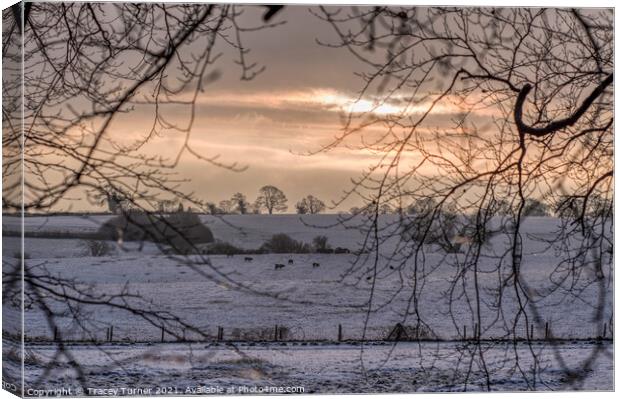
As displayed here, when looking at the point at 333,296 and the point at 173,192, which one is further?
the point at 333,296

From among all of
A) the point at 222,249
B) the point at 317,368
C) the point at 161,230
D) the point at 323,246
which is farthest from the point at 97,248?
the point at 317,368

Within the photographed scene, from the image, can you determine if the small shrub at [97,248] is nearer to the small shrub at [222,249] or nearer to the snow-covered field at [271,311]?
the snow-covered field at [271,311]

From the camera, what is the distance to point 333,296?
7.96m

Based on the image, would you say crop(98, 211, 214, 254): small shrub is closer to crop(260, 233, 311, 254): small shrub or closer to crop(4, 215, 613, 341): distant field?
crop(4, 215, 613, 341): distant field

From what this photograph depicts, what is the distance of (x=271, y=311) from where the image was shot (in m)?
7.95

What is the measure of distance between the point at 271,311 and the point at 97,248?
1037 mm

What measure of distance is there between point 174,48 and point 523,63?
205cm

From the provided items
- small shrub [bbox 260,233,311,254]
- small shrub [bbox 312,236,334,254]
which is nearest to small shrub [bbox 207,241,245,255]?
small shrub [bbox 260,233,311,254]

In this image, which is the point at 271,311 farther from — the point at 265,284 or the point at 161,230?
the point at 161,230

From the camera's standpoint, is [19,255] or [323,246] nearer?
[19,255]

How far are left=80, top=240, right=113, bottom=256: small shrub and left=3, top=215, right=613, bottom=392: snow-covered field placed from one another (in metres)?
0.04

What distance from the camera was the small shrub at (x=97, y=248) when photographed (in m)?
7.86

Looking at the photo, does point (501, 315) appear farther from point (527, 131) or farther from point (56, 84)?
point (56, 84)

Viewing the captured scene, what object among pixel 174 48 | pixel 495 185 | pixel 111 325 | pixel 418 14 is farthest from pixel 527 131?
pixel 111 325
